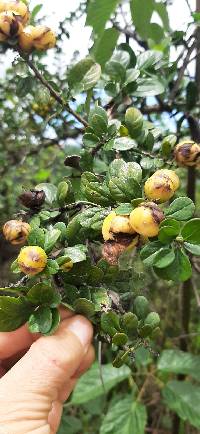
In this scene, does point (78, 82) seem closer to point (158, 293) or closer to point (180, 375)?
point (180, 375)

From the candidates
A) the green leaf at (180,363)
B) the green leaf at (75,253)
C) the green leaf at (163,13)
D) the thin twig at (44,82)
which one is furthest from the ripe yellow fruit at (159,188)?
the green leaf at (180,363)

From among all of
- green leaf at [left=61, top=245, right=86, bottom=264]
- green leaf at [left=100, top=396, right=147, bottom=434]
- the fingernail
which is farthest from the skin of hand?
green leaf at [left=100, top=396, right=147, bottom=434]

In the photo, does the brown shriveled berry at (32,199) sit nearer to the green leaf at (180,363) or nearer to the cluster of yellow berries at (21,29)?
the cluster of yellow berries at (21,29)

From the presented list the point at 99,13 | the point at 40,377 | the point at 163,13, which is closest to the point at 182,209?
the point at 40,377

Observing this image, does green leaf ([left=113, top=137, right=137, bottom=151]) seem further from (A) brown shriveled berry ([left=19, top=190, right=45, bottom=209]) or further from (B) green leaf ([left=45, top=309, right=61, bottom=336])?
(B) green leaf ([left=45, top=309, right=61, bottom=336])

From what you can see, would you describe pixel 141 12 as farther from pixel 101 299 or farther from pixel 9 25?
pixel 101 299

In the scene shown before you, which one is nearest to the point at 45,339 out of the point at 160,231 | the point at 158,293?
the point at 160,231
